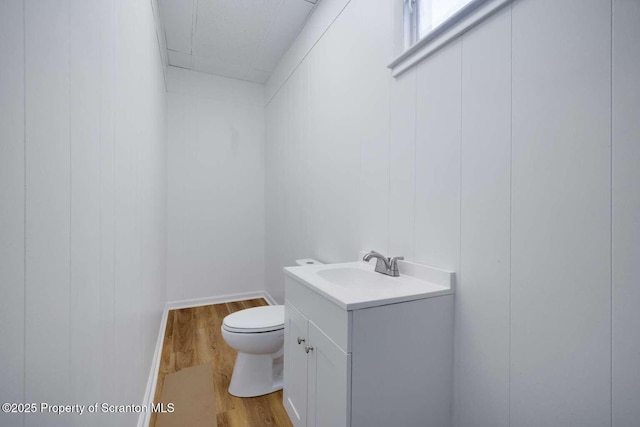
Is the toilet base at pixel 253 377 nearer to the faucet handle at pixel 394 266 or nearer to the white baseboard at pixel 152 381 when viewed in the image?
the white baseboard at pixel 152 381

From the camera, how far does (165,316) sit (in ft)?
9.29

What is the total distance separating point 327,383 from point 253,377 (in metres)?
0.92

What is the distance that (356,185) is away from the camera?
1.67 meters

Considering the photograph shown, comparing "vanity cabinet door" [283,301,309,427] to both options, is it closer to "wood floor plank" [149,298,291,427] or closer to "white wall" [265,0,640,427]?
"wood floor plank" [149,298,291,427]

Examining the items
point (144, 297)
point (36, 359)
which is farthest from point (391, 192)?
point (144, 297)

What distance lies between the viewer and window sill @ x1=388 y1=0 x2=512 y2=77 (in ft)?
3.13

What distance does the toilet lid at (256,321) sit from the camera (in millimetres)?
1698

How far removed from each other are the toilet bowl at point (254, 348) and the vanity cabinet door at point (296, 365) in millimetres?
264

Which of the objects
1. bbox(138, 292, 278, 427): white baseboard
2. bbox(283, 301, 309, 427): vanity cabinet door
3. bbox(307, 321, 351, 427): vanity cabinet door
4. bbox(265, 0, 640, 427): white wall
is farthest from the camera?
bbox(138, 292, 278, 427): white baseboard

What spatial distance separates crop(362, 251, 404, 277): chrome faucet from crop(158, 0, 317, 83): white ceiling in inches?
77.5

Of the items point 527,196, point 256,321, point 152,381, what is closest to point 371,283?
point 527,196

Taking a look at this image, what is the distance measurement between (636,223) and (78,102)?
52.0 inches

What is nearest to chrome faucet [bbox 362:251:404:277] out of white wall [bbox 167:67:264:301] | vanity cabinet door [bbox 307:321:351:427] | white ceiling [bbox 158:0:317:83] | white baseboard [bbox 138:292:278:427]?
vanity cabinet door [bbox 307:321:351:427]

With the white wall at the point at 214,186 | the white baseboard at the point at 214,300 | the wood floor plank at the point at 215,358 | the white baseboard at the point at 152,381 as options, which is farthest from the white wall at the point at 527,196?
the white baseboard at the point at 214,300
